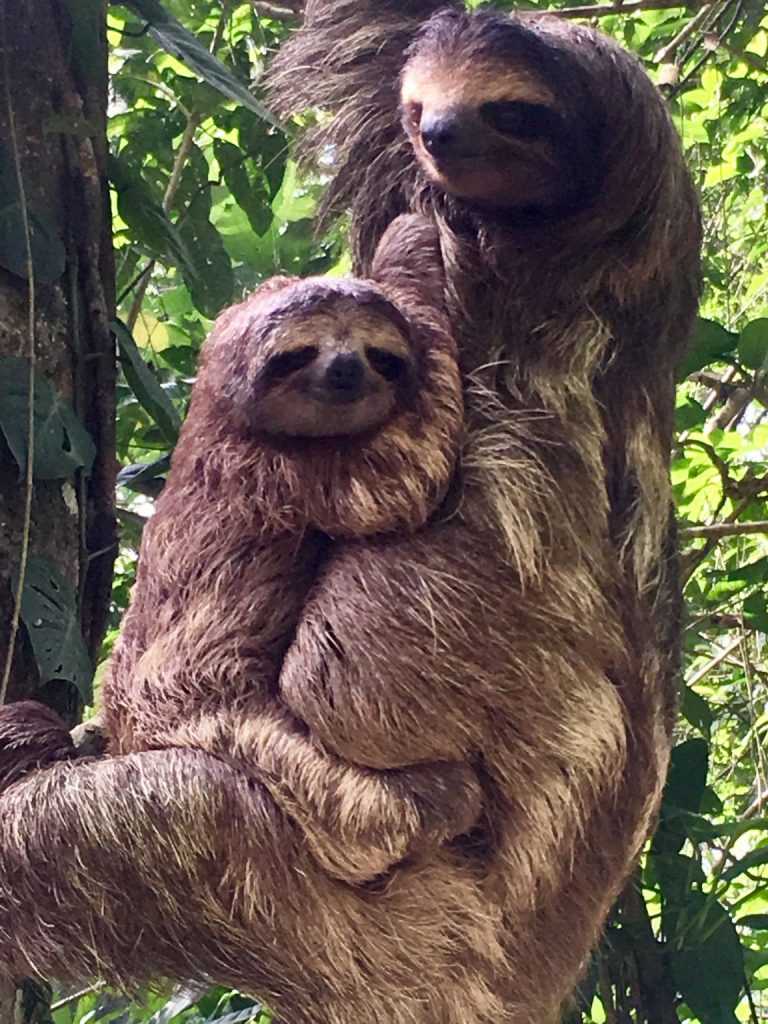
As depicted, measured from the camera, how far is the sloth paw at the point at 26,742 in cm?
370

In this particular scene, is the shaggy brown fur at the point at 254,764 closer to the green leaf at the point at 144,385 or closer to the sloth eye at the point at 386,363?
the sloth eye at the point at 386,363

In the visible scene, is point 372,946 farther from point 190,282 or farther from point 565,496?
point 190,282

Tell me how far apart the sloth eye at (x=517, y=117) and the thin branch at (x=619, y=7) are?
93.3 inches

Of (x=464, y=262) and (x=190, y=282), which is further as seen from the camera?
(x=190, y=282)

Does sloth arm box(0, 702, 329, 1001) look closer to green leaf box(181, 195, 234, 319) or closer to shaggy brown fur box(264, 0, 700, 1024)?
shaggy brown fur box(264, 0, 700, 1024)

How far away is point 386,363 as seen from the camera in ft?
12.0

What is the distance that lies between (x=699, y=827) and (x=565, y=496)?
2185 millimetres

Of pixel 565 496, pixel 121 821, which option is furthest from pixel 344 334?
pixel 121 821

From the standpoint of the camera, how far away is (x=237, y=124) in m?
6.07

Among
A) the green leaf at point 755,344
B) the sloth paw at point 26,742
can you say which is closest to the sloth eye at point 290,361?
the sloth paw at point 26,742

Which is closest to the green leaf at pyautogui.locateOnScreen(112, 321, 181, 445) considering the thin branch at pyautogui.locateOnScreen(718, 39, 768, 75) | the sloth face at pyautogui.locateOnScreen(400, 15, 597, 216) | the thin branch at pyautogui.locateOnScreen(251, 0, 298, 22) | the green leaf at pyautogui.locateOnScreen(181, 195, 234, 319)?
the green leaf at pyautogui.locateOnScreen(181, 195, 234, 319)

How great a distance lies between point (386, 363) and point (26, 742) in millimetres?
1498

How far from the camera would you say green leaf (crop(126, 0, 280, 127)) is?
4471mm

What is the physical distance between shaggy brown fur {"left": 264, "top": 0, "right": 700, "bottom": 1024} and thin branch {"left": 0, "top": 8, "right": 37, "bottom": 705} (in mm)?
844
